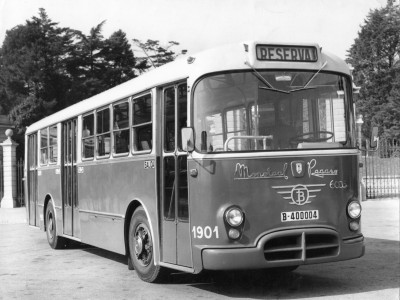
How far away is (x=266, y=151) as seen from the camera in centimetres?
708

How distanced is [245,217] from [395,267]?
12.0 feet

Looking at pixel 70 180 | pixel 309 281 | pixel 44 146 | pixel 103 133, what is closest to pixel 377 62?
pixel 44 146

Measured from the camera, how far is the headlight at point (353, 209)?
7.43 meters

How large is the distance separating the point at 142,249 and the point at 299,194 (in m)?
2.36

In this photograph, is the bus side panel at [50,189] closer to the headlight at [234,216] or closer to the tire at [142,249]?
the tire at [142,249]

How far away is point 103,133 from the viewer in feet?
32.8

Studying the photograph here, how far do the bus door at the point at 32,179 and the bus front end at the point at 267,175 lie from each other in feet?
27.2

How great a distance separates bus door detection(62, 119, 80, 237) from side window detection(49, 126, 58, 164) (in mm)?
571

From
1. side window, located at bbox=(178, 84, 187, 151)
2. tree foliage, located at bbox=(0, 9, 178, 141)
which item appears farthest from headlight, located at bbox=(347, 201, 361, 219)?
tree foliage, located at bbox=(0, 9, 178, 141)

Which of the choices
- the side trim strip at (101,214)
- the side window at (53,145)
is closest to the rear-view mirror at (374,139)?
the side trim strip at (101,214)

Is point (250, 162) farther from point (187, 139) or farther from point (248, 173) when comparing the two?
point (187, 139)

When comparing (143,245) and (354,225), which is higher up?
(354,225)

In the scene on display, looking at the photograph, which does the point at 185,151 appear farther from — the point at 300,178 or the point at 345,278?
the point at 345,278

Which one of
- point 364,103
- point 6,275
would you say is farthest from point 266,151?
point 364,103
